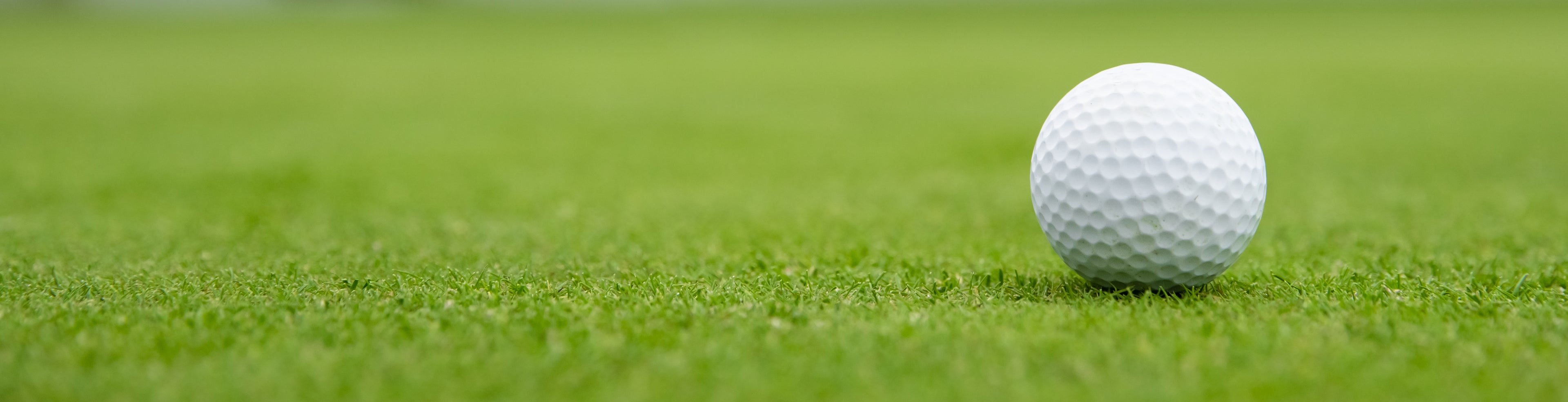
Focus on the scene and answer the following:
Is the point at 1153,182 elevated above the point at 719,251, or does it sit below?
above

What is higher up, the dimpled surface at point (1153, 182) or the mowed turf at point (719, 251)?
the dimpled surface at point (1153, 182)

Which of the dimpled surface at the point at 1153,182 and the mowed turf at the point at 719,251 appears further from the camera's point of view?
the dimpled surface at the point at 1153,182

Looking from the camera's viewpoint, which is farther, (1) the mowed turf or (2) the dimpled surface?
(2) the dimpled surface

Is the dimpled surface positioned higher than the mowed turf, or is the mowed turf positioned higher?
the dimpled surface

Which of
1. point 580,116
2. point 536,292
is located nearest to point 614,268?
point 536,292
